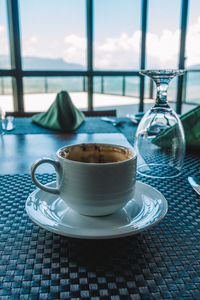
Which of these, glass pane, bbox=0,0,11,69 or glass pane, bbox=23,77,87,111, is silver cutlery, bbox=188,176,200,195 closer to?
glass pane, bbox=23,77,87,111

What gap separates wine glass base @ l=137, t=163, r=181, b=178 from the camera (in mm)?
525

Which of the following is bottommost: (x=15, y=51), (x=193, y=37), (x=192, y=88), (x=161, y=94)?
(x=192, y=88)

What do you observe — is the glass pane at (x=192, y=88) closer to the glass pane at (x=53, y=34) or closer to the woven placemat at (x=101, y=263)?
the glass pane at (x=53, y=34)

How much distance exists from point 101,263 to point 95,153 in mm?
177

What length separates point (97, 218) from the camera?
1.07 ft

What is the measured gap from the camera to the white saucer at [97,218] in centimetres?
28

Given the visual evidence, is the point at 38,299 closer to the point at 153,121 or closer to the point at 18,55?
the point at 153,121

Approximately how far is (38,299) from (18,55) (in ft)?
9.87

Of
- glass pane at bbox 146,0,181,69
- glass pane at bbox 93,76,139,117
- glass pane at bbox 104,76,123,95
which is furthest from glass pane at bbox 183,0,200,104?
glass pane at bbox 104,76,123,95

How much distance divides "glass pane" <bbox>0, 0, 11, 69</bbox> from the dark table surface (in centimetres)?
293

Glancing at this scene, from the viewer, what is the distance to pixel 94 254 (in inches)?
11.0

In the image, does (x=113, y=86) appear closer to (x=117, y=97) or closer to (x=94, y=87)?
(x=117, y=97)

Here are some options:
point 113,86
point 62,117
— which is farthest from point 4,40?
point 62,117

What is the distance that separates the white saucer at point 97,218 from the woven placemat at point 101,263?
2 cm
